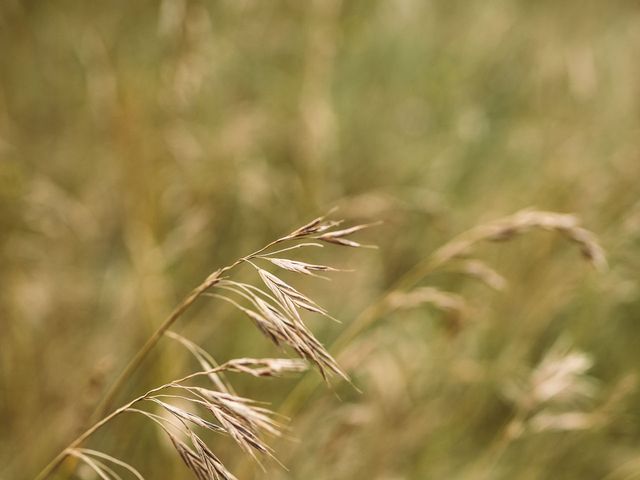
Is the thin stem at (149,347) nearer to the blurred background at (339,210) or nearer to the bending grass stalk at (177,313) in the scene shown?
the bending grass stalk at (177,313)

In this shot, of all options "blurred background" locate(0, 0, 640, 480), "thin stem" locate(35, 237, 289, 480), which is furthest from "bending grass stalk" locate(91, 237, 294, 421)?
"blurred background" locate(0, 0, 640, 480)

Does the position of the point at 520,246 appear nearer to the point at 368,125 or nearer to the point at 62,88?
the point at 368,125

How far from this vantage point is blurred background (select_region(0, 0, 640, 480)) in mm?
1601

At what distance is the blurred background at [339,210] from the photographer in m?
1.60

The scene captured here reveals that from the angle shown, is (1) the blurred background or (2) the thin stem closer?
(2) the thin stem

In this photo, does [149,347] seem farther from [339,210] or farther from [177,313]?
[339,210]

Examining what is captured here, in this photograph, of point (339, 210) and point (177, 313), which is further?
point (339, 210)

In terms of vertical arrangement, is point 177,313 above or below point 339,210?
above

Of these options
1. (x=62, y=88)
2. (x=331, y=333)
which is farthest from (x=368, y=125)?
(x=62, y=88)

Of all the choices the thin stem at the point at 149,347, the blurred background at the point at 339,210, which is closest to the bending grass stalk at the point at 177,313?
the thin stem at the point at 149,347

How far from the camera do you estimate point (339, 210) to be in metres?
2.13

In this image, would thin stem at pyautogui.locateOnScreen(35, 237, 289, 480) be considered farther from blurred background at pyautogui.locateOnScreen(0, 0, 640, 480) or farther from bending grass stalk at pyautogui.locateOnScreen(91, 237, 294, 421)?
blurred background at pyautogui.locateOnScreen(0, 0, 640, 480)

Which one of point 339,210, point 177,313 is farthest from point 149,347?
point 339,210

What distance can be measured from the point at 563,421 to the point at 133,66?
235 centimetres
